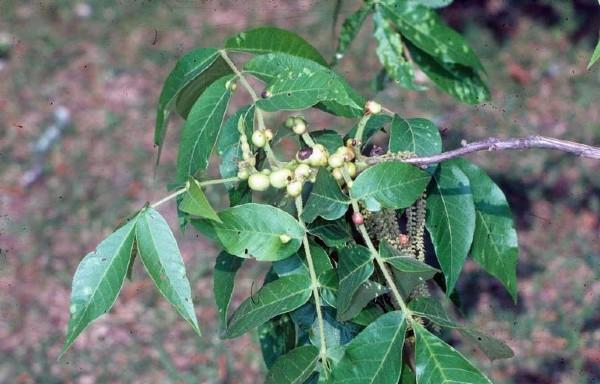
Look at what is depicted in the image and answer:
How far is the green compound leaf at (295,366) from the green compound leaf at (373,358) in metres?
0.05

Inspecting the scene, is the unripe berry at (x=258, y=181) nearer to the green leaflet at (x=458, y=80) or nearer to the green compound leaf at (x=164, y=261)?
the green compound leaf at (x=164, y=261)

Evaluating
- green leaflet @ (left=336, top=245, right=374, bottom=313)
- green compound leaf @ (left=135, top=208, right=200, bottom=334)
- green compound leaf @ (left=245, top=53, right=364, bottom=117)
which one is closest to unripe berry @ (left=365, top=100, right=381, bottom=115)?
green compound leaf @ (left=245, top=53, right=364, bottom=117)

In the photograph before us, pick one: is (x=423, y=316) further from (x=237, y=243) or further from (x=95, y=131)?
(x=95, y=131)

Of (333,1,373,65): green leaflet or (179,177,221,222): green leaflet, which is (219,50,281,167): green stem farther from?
(333,1,373,65): green leaflet

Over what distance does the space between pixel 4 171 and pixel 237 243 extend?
2.67 m

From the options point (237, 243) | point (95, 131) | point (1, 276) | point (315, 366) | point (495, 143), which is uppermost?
point (495, 143)

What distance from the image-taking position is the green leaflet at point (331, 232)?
1.03 m

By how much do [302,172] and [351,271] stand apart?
142 mm

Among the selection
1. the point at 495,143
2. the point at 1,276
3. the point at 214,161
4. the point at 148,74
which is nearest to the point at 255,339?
the point at 214,161

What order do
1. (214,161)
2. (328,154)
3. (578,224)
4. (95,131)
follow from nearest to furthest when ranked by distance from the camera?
(328,154) < (578,224) < (214,161) < (95,131)

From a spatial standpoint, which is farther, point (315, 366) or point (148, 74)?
point (148, 74)

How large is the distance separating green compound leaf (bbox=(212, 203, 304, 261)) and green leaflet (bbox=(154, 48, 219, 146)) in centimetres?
28

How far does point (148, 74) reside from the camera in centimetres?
365

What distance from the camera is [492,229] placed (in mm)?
1270
